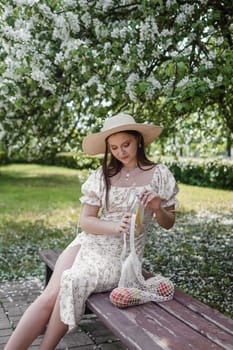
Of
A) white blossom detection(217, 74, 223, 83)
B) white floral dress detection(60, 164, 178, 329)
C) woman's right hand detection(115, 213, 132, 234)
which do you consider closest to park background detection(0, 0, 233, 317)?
white blossom detection(217, 74, 223, 83)

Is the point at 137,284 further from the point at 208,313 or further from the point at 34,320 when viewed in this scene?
the point at 34,320

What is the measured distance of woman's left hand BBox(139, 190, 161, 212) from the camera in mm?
2998

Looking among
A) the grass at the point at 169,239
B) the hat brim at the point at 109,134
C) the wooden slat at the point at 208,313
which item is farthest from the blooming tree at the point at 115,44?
the grass at the point at 169,239

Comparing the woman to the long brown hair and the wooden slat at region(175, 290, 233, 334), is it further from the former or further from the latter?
the wooden slat at region(175, 290, 233, 334)

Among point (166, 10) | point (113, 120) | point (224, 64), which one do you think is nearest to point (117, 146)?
point (113, 120)

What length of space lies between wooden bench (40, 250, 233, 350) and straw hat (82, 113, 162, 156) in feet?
3.25

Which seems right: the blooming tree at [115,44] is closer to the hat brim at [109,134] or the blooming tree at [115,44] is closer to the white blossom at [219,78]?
the white blossom at [219,78]

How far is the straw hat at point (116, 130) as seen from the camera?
3221mm

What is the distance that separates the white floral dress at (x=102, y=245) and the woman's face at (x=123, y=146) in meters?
0.18

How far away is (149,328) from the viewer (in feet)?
8.30

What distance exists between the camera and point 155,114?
567cm

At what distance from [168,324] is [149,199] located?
0.73 meters

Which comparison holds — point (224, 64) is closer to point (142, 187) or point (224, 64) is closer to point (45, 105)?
point (142, 187)

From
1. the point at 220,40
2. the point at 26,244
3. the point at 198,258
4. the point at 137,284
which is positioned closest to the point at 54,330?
the point at 137,284
